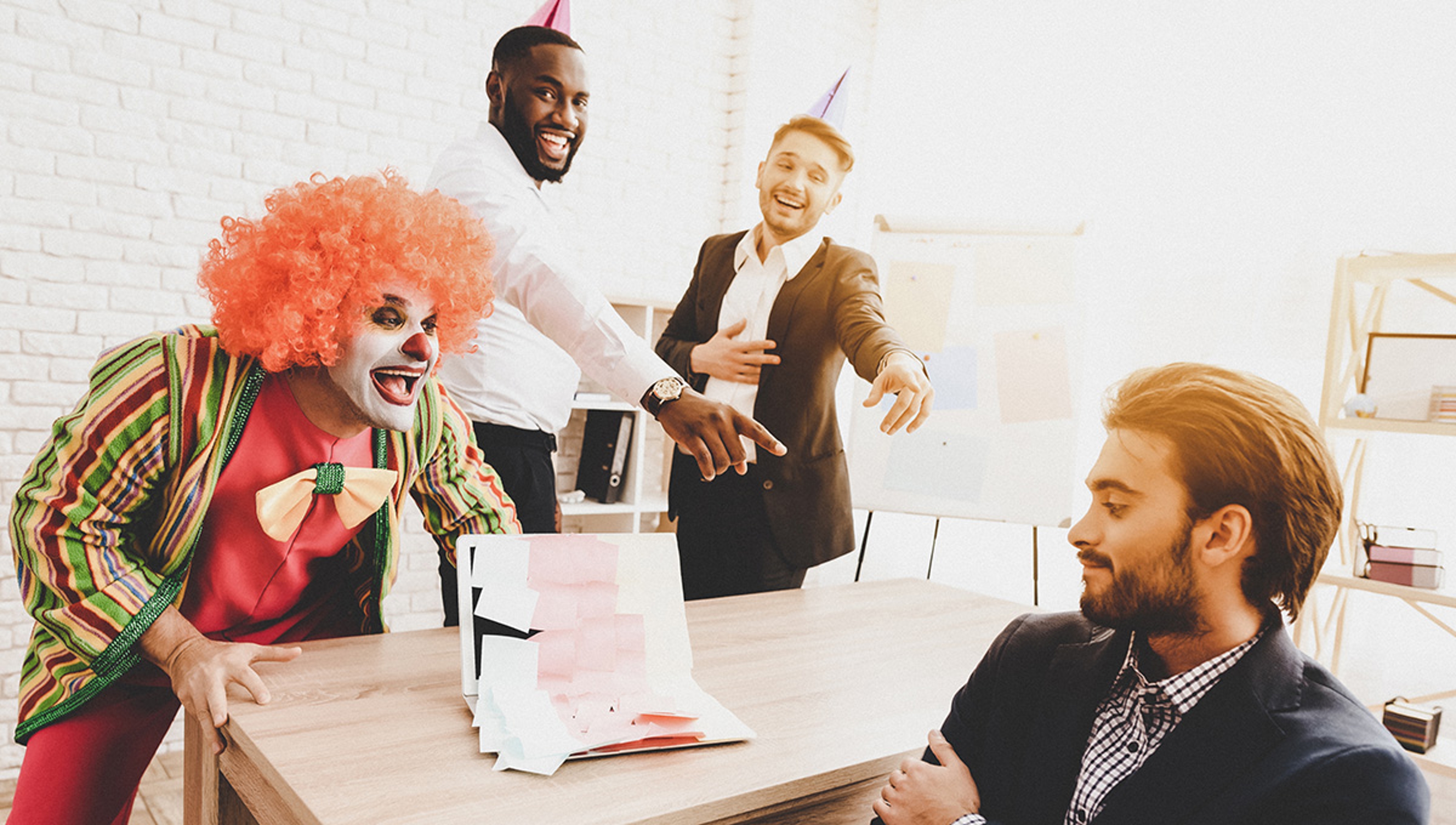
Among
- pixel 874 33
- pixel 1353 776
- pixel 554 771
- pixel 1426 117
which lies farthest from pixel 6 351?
pixel 1426 117

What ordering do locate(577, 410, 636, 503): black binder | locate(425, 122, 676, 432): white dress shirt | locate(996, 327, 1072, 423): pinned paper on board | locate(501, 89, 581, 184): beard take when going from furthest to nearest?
1. locate(577, 410, 636, 503): black binder
2. locate(996, 327, 1072, 423): pinned paper on board
3. locate(501, 89, 581, 184): beard
4. locate(425, 122, 676, 432): white dress shirt

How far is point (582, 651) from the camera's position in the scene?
126 centimetres

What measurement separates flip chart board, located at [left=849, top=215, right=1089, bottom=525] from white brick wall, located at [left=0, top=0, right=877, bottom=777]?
3.70ft

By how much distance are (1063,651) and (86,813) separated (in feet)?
4.49

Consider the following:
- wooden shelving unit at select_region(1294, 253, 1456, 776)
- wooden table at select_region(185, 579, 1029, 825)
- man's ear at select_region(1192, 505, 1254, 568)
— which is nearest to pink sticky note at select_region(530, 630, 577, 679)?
wooden table at select_region(185, 579, 1029, 825)

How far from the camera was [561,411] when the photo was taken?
2090 millimetres

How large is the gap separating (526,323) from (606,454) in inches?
69.3

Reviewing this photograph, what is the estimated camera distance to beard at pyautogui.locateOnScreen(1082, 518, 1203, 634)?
1074 mm

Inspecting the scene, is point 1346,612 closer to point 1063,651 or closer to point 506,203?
point 1063,651

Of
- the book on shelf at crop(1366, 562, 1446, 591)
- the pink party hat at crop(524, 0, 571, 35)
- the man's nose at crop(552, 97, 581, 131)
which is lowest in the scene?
the book on shelf at crop(1366, 562, 1446, 591)

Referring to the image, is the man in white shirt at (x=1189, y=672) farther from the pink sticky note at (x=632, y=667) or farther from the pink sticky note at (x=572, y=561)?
the pink sticky note at (x=572, y=561)

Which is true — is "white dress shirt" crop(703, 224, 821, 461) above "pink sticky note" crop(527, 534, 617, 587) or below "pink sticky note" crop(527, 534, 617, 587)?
above

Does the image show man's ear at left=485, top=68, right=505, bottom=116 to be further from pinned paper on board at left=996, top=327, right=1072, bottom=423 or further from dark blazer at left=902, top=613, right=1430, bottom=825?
pinned paper on board at left=996, top=327, right=1072, bottom=423

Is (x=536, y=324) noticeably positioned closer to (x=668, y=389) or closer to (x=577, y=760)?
(x=668, y=389)
